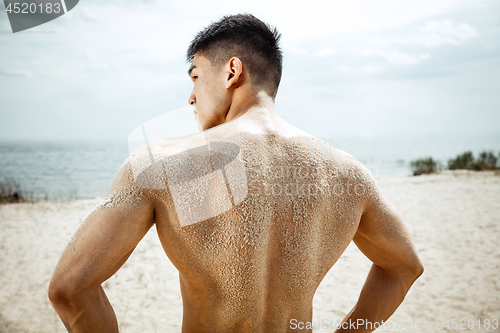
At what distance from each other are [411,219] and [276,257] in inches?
366

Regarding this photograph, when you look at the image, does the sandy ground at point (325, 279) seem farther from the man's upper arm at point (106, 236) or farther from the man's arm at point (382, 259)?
the man's upper arm at point (106, 236)

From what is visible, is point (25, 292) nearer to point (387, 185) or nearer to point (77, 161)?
point (387, 185)

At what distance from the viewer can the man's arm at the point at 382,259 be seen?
138cm

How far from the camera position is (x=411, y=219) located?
9.11m

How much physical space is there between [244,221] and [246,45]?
878 millimetres

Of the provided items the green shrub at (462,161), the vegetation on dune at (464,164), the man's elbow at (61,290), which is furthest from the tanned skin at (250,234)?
the green shrub at (462,161)

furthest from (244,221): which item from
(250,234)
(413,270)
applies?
(413,270)

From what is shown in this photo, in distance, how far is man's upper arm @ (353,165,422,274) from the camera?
4.43 ft

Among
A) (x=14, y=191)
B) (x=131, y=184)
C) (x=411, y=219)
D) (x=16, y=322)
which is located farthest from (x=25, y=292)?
(x=411, y=219)

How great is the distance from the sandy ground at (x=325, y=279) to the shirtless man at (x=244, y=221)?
12.0ft

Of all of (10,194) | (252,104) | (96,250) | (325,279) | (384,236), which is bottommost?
(325,279)

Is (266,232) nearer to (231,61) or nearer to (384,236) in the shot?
(384,236)

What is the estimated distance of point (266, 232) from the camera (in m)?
1.10

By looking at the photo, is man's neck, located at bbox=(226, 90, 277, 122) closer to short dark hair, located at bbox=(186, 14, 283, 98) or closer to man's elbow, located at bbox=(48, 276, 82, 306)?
short dark hair, located at bbox=(186, 14, 283, 98)
